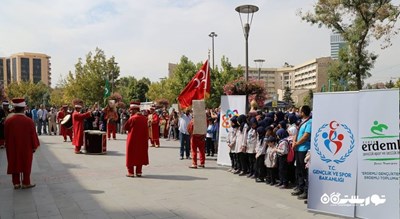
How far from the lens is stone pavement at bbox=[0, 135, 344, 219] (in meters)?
6.00

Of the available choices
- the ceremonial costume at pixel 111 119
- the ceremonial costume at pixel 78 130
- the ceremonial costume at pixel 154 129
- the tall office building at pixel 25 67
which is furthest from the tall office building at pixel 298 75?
the ceremonial costume at pixel 78 130

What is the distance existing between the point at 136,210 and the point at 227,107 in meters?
5.04

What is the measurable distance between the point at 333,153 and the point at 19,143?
6.18 metres

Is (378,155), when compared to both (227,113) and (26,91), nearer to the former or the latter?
(227,113)

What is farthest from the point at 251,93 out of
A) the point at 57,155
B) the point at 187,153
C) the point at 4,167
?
the point at 4,167

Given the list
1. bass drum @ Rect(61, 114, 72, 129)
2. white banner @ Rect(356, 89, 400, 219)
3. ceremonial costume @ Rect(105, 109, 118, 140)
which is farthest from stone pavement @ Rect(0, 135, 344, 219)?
ceremonial costume @ Rect(105, 109, 118, 140)

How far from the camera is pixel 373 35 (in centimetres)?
1991

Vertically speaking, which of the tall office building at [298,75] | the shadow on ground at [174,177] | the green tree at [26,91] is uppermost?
the tall office building at [298,75]

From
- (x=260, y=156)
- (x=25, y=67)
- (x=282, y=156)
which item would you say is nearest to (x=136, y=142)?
(x=260, y=156)

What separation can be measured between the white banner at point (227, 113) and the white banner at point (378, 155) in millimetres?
4880

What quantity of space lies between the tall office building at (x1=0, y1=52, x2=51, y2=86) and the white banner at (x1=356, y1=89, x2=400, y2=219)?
12808 centimetres

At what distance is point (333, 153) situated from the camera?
574cm

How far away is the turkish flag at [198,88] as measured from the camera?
10633mm

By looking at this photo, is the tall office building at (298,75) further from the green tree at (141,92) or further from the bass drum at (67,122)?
the bass drum at (67,122)
